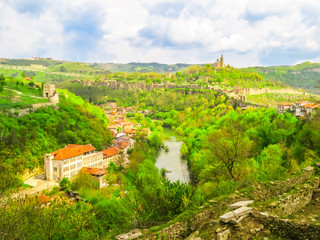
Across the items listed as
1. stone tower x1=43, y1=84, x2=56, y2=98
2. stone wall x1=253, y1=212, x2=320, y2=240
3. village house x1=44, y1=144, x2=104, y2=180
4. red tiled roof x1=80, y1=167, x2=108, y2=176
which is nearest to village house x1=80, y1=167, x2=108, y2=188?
red tiled roof x1=80, y1=167, x2=108, y2=176

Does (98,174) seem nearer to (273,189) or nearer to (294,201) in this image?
(273,189)

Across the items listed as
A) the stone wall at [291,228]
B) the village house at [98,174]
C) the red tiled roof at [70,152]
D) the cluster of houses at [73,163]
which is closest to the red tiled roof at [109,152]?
the cluster of houses at [73,163]

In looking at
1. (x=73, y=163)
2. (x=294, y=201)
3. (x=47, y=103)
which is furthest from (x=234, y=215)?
(x=47, y=103)

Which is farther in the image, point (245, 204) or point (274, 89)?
point (274, 89)

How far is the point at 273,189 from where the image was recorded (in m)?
9.42

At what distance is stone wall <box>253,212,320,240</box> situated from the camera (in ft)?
19.6

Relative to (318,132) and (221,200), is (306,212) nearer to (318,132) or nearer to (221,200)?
(221,200)

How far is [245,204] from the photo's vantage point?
757 centimetres

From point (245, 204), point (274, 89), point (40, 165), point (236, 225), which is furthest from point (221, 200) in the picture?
point (274, 89)

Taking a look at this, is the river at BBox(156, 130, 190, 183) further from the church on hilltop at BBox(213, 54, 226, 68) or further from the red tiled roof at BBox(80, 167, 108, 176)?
the church on hilltop at BBox(213, 54, 226, 68)

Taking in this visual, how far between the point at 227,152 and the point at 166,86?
4326 inches

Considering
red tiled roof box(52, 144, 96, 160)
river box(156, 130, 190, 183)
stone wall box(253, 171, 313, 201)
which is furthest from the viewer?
red tiled roof box(52, 144, 96, 160)

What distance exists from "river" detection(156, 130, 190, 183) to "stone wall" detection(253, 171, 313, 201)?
1789 centimetres

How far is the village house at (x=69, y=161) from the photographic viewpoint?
1222 inches
